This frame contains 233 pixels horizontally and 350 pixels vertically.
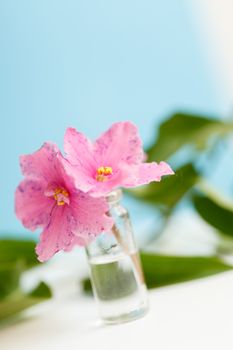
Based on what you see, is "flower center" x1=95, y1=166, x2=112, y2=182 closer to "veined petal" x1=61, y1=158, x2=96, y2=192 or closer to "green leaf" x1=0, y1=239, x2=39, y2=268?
"veined petal" x1=61, y1=158, x2=96, y2=192

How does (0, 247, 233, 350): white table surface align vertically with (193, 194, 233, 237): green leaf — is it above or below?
above

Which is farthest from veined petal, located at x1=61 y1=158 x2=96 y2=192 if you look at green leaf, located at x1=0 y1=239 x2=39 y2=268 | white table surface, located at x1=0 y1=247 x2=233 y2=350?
green leaf, located at x1=0 y1=239 x2=39 y2=268

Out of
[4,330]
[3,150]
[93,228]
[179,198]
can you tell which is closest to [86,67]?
[3,150]

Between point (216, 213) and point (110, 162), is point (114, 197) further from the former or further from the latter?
point (216, 213)

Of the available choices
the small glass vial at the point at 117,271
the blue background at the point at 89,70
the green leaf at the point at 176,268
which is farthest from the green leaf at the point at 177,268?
the blue background at the point at 89,70

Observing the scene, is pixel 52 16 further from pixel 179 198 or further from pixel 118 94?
pixel 179 198

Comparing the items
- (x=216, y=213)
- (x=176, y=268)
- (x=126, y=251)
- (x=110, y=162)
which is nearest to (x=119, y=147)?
(x=110, y=162)
